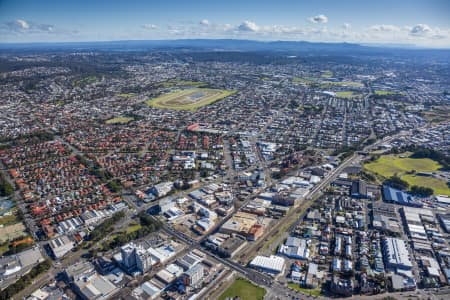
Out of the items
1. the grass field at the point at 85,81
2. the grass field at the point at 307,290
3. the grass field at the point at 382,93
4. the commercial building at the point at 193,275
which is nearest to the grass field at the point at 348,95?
the grass field at the point at 382,93

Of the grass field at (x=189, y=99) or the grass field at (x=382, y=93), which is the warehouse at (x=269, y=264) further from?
the grass field at (x=382, y=93)

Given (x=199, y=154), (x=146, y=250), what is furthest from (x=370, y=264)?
(x=199, y=154)

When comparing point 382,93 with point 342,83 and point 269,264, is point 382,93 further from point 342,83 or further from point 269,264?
point 269,264

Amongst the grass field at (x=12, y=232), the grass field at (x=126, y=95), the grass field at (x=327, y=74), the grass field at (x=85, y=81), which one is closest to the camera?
the grass field at (x=12, y=232)

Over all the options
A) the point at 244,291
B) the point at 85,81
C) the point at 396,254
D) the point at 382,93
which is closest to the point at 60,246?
the point at 244,291

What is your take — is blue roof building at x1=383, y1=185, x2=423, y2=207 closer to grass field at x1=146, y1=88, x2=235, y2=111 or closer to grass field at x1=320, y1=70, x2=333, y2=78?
grass field at x1=146, y1=88, x2=235, y2=111

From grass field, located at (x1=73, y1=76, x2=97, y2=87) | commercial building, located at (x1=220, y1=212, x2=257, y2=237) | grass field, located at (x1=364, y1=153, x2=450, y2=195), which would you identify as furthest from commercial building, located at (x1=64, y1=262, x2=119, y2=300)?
grass field, located at (x1=73, y1=76, x2=97, y2=87)
